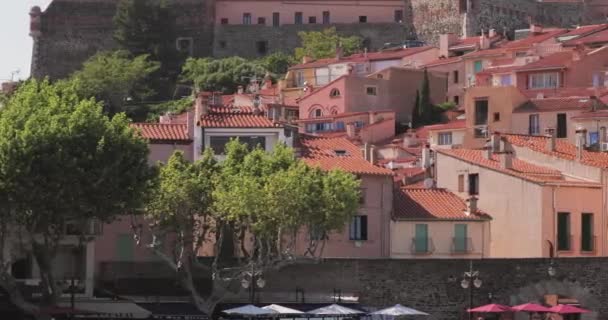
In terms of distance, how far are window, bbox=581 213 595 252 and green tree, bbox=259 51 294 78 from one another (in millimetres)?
79318

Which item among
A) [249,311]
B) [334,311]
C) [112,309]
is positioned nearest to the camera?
[249,311]

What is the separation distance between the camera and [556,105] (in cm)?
10294

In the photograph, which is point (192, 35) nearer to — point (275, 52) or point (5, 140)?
point (275, 52)

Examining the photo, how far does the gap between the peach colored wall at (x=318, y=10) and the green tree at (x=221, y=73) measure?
9.35 metres

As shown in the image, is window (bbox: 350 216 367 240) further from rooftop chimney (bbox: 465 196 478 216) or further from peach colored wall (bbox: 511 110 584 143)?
peach colored wall (bbox: 511 110 584 143)

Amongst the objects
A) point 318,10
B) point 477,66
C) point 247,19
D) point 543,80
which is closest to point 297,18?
point 318,10

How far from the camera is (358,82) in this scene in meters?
128

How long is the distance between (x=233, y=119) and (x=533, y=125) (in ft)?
81.7

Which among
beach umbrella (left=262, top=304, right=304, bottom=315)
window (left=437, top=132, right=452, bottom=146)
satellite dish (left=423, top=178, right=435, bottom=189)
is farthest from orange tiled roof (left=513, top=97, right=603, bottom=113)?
beach umbrella (left=262, top=304, right=304, bottom=315)

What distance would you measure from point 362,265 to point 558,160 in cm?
1409

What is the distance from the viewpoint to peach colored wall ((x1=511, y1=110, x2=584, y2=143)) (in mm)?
100812

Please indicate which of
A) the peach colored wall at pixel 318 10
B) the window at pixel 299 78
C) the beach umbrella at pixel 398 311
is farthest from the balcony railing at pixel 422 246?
the peach colored wall at pixel 318 10

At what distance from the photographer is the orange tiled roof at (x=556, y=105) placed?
4040 inches

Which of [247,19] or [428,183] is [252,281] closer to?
[428,183]
